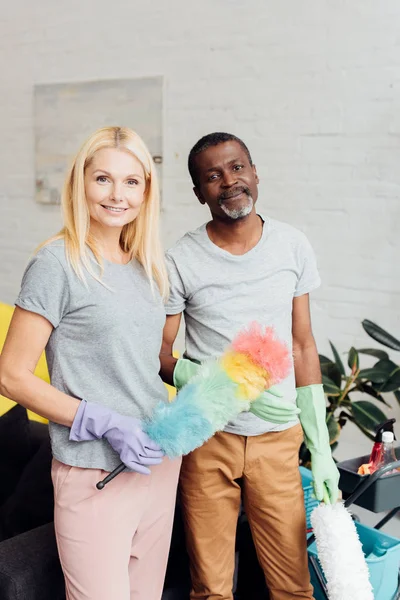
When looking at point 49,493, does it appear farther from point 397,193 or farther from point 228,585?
point 397,193

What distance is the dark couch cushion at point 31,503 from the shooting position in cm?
189

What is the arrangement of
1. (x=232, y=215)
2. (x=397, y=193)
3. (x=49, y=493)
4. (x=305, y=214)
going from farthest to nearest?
(x=305, y=214) < (x=397, y=193) < (x=49, y=493) < (x=232, y=215)

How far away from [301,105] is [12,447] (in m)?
1.86

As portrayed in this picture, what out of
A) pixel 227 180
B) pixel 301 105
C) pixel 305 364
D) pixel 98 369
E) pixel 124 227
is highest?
pixel 301 105

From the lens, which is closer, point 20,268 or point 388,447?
point 388,447

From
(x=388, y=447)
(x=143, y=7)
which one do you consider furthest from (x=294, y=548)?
(x=143, y=7)

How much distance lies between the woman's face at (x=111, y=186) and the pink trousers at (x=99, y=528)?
52 cm

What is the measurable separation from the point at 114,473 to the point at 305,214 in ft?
6.35

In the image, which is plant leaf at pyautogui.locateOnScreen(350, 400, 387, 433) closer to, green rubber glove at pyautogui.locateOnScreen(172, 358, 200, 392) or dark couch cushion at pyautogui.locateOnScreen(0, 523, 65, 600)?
green rubber glove at pyautogui.locateOnScreen(172, 358, 200, 392)

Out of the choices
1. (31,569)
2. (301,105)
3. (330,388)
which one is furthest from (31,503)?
(301,105)

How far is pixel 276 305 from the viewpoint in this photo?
1.64 m

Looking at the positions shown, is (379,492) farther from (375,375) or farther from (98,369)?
(375,375)

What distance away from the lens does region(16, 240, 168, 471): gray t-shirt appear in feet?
4.16

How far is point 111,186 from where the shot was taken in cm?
136
